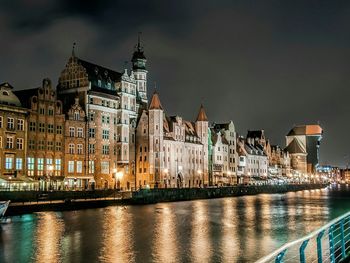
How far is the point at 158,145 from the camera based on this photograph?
11569 cm

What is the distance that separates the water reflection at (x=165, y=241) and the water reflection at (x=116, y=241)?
1.94 meters

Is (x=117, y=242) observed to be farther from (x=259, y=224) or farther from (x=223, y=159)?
(x=223, y=159)

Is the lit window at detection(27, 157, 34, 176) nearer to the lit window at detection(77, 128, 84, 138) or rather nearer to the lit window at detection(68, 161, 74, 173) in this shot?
the lit window at detection(68, 161, 74, 173)

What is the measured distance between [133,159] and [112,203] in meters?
36.9

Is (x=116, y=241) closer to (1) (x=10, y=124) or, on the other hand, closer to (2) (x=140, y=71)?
(1) (x=10, y=124)

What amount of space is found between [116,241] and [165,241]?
4.01 metres

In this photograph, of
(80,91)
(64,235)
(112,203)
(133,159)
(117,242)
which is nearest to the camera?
(117,242)

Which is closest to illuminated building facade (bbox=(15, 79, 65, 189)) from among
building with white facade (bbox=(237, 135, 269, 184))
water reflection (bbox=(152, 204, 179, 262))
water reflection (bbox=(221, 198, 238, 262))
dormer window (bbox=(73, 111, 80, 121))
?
dormer window (bbox=(73, 111, 80, 121))

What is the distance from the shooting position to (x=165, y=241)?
3959 centimetres

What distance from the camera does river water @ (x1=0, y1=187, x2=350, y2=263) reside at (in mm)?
32562

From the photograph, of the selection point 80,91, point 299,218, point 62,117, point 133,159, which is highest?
point 80,91

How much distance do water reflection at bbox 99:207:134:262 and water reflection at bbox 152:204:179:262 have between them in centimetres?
194

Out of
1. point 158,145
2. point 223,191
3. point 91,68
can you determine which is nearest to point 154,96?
point 158,145

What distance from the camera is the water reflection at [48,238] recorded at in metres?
32.1
